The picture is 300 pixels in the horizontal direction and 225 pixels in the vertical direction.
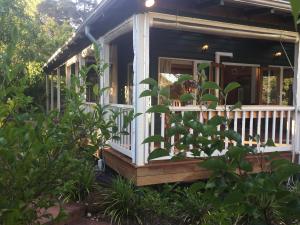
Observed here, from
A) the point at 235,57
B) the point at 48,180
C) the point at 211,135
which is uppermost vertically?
the point at 235,57

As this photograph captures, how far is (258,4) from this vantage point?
5090 mm

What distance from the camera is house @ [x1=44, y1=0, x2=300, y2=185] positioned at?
4.89 meters

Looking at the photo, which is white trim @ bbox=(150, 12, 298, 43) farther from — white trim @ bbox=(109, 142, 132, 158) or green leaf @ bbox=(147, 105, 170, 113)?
green leaf @ bbox=(147, 105, 170, 113)

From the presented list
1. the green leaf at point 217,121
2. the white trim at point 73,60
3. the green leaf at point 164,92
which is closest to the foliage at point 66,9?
the white trim at point 73,60

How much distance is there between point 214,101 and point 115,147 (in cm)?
515

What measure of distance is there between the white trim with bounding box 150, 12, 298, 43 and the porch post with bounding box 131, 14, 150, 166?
237 mm

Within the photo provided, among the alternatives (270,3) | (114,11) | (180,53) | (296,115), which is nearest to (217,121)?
(270,3)

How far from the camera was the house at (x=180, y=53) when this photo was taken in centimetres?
489

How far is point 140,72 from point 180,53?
153 inches

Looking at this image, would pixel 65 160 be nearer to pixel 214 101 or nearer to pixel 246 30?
pixel 214 101

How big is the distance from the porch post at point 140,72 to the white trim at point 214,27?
237 millimetres

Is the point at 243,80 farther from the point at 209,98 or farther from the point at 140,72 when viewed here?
the point at 209,98

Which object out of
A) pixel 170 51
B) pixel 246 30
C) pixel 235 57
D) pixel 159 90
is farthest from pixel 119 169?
pixel 235 57

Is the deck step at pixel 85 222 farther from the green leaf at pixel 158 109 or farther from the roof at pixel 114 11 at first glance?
the green leaf at pixel 158 109
